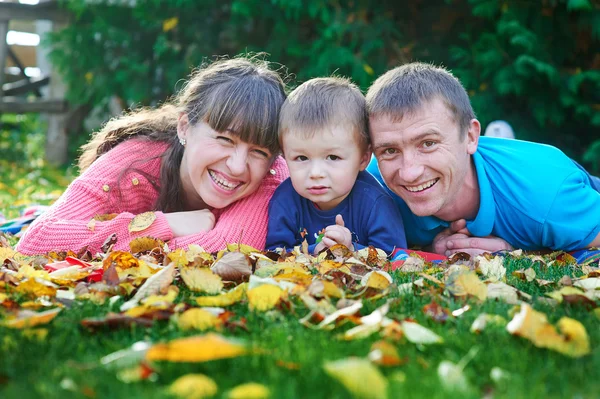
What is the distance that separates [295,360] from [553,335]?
1.85 feet

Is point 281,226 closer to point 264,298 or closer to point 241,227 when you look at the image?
point 241,227

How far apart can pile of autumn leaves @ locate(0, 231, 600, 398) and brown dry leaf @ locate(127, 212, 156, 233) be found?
0.98 ft

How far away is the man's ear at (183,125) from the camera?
3.26m

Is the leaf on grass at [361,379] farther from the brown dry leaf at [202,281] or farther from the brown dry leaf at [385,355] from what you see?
the brown dry leaf at [202,281]

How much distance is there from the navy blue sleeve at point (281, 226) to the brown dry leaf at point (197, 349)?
170 centimetres

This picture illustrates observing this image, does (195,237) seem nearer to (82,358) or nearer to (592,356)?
(82,358)

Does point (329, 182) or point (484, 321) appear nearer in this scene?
point (484, 321)

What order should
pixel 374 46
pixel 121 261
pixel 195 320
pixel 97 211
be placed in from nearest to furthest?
pixel 195 320
pixel 121 261
pixel 97 211
pixel 374 46

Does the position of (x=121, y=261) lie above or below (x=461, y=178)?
below

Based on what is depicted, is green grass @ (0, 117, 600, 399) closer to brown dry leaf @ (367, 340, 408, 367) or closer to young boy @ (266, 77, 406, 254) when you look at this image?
brown dry leaf @ (367, 340, 408, 367)

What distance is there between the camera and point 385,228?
3002mm

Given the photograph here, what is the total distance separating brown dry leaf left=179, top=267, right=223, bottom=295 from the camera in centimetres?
Answer: 204

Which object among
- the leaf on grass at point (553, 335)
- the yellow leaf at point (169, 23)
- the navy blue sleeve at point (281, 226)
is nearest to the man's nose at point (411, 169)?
the navy blue sleeve at point (281, 226)

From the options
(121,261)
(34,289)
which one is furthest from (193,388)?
(121,261)
